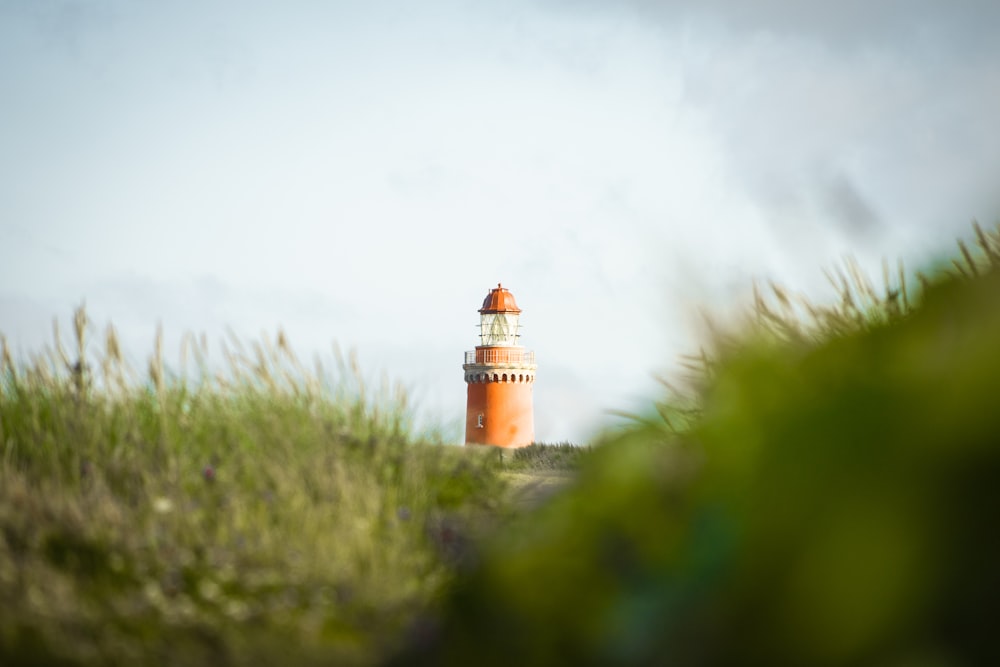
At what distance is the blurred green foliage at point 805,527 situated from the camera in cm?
236

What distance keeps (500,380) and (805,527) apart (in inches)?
1349

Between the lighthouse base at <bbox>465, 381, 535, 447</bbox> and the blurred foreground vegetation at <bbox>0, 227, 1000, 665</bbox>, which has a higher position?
the lighthouse base at <bbox>465, 381, 535, 447</bbox>

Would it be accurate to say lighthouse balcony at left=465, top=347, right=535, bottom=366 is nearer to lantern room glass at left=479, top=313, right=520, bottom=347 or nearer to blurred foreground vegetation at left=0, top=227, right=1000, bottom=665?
lantern room glass at left=479, top=313, right=520, bottom=347

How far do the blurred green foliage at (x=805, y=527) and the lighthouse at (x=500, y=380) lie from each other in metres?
33.6

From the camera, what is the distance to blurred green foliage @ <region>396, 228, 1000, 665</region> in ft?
7.74

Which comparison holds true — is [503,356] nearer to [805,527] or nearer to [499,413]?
[499,413]

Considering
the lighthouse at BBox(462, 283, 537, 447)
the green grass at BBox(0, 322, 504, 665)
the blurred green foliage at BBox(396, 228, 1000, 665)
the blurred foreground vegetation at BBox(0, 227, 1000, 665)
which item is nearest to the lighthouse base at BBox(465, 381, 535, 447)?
the lighthouse at BBox(462, 283, 537, 447)

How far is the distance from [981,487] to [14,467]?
7189 mm

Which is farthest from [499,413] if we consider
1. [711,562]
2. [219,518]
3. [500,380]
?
[711,562]

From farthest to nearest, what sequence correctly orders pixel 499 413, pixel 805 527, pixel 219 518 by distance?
pixel 499 413
pixel 219 518
pixel 805 527

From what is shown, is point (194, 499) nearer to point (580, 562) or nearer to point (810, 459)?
point (580, 562)

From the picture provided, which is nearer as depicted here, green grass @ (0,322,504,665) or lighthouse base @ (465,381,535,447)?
green grass @ (0,322,504,665)

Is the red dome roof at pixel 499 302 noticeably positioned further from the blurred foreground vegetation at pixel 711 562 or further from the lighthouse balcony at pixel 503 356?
the blurred foreground vegetation at pixel 711 562

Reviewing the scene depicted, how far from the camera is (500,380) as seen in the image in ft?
120
